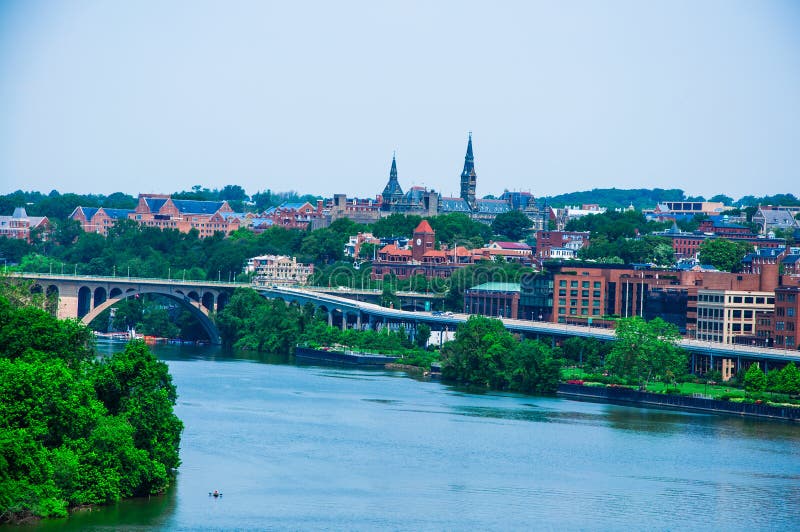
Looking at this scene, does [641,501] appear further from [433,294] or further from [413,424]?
[433,294]

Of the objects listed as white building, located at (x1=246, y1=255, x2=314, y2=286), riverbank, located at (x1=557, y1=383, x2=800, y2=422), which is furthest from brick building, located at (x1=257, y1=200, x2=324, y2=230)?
riverbank, located at (x1=557, y1=383, x2=800, y2=422)

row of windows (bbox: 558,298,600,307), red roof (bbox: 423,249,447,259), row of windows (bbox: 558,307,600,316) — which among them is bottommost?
row of windows (bbox: 558,307,600,316)

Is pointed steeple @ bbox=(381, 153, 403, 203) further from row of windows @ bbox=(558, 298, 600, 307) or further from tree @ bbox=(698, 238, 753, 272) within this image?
row of windows @ bbox=(558, 298, 600, 307)

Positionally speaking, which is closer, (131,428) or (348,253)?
(131,428)

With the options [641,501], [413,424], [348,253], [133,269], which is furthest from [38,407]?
[348,253]

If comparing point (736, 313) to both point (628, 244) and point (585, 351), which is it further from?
point (628, 244)

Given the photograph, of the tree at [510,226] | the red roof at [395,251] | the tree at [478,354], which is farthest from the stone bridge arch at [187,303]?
the tree at [510,226]

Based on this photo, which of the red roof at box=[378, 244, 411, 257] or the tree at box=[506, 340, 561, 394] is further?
the red roof at box=[378, 244, 411, 257]
